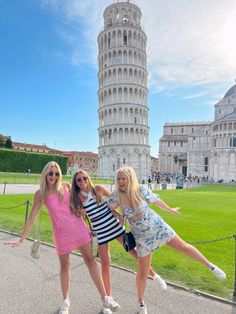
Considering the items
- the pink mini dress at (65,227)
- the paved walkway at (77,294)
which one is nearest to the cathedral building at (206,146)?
the paved walkway at (77,294)

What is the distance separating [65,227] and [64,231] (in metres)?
0.06

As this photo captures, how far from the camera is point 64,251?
4.18 metres

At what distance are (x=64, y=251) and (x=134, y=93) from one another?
238 ft

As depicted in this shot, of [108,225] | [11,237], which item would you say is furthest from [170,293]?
[11,237]

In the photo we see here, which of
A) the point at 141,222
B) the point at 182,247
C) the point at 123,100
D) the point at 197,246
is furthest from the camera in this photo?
the point at 123,100

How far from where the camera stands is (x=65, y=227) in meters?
4.24

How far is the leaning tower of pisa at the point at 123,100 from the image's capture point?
73.1 meters

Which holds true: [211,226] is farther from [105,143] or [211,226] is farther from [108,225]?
[105,143]

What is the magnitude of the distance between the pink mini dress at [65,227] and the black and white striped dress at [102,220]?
171 millimetres

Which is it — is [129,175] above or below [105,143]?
below

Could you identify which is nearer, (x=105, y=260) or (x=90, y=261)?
(x=90, y=261)

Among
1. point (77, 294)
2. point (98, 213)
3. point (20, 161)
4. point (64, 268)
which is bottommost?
point (77, 294)

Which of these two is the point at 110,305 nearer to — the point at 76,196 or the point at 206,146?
the point at 76,196

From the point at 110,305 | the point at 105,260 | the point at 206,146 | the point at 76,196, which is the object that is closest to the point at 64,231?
the point at 76,196
